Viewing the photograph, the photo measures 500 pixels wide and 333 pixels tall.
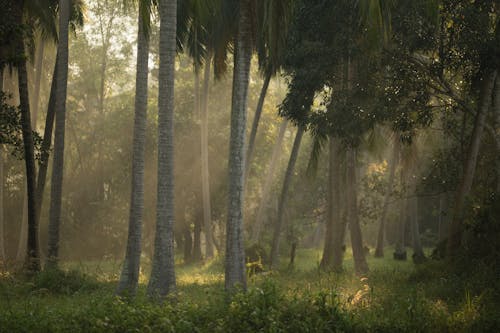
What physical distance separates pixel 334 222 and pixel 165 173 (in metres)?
10.8

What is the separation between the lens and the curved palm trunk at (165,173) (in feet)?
41.4

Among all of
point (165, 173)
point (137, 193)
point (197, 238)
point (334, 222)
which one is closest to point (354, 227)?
point (334, 222)

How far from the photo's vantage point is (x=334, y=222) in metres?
22.1

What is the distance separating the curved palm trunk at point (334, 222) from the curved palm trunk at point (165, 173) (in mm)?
9841

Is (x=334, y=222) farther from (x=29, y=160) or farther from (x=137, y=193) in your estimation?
(x=29, y=160)

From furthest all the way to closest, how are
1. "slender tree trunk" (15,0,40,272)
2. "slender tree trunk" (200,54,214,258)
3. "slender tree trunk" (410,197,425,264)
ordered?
1. "slender tree trunk" (410,197,425,264)
2. "slender tree trunk" (200,54,214,258)
3. "slender tree trunk" (15,0,40,272)

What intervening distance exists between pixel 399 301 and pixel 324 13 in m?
9.62

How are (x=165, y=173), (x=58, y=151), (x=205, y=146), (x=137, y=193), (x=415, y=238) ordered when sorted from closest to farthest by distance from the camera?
(x=165, y=173) < (x=137, y=193) < (x=58, y=151) < (x=205, y=146) < (x=415, y=238)

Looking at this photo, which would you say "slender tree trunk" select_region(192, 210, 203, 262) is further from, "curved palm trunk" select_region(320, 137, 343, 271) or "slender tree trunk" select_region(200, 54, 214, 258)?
"curved palm trunk" select_region(320, 137, 343, 271)

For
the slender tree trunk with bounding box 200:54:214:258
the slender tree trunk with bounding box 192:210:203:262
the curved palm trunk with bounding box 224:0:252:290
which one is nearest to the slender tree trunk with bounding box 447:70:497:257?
the curved palm trunk with bounding box 224:0:252:290

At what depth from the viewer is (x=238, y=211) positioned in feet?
45.4

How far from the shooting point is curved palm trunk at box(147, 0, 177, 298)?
41.4 ft

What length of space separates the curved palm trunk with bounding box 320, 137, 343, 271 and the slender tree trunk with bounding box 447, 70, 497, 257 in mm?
5762

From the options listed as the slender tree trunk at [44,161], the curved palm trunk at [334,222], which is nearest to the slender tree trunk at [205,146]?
the curved palm trunk at [334,222]
